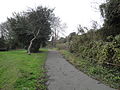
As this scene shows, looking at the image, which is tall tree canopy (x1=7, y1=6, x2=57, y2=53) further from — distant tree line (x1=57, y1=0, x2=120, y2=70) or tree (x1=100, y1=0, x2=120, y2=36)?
tree (x1=100, y1=0, x2=120, y2=36)

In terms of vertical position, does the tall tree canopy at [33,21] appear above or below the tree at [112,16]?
above

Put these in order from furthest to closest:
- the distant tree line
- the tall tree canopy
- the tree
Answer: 1. the tall tree canopy
2. the tree
3. the distant tree line

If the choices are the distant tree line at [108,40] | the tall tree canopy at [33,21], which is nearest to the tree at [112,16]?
the distant tree line at [108,40]

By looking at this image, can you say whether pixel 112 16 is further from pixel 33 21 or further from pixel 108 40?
pixel 33 21

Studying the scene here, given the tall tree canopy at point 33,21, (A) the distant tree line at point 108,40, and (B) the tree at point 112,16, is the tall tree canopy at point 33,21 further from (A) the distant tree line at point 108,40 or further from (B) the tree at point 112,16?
(B) the tree at point 112,16

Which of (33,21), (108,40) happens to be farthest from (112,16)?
(33,21)

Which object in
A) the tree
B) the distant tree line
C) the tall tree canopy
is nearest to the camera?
the distant tree line

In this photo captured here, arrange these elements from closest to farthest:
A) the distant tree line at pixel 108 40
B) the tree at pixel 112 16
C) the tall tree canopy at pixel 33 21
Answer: the distant tree line at pixel 108 40
the tree at pixel 112 16
the tall tree canopy at pixel 33 21

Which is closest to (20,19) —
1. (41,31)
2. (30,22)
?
(30,22)

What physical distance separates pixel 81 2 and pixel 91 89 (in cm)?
1057

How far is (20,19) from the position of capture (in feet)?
65.8

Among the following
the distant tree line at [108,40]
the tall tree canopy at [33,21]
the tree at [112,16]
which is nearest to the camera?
the distant tree line at [108,40]

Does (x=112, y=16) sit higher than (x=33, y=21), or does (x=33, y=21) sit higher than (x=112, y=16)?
(x=33, y=21)

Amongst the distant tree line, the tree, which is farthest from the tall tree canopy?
the tree
